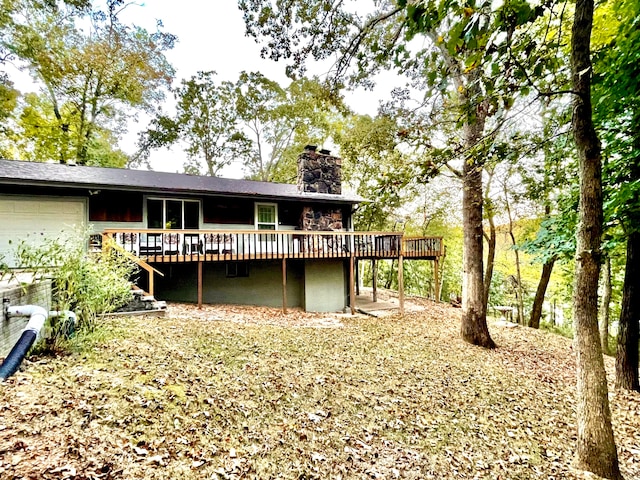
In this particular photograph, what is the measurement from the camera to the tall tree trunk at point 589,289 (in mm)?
3082

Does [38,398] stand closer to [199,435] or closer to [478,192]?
[199,435]

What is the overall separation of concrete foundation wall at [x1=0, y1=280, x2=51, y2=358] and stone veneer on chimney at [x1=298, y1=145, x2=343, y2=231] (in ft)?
27.7

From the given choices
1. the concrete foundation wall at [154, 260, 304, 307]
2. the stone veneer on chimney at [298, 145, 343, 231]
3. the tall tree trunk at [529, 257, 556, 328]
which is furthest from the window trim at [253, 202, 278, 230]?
the tall tree trunk at [529, 257, 556, 328]

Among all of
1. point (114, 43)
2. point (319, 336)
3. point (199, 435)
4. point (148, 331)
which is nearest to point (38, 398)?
point (199, 435)

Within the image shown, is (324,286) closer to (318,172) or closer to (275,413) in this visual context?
(318,172)

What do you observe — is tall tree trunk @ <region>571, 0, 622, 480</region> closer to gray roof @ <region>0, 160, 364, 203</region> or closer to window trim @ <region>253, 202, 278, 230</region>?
gray roof @ <region>0, 160, 364, 203</region>

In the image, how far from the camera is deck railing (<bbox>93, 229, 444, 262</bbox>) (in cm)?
870

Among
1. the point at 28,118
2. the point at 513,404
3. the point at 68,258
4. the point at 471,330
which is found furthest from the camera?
the point at 28,118

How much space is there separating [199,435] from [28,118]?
65.8ft

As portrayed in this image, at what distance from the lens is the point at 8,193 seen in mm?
8266

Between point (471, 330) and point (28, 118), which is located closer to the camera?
point (471, 330)

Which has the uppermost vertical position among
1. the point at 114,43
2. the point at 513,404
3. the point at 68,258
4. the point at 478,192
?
the point at 114,43

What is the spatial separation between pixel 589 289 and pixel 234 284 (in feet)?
33.5

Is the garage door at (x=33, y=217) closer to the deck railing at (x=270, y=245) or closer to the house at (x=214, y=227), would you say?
the house at (x=214, y=227)
